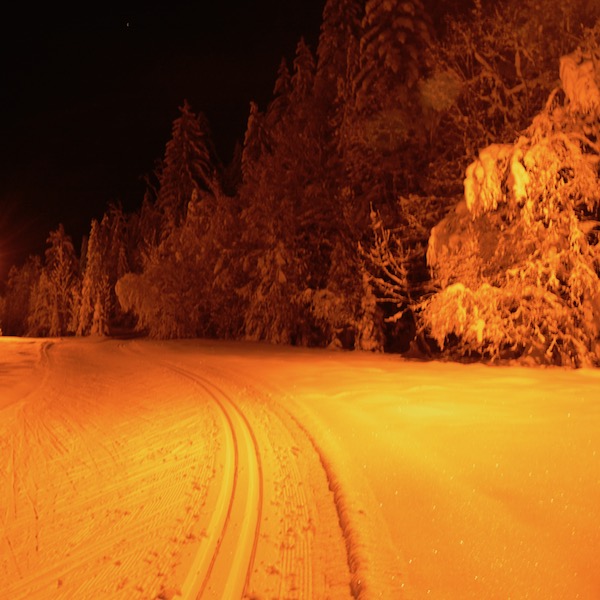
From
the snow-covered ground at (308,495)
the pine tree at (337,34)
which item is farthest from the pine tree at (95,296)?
the snow-covered ground at (308,495)

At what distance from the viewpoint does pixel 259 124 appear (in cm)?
3862

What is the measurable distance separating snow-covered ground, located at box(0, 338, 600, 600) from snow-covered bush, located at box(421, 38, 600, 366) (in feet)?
9.91

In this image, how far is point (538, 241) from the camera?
12.1 metres

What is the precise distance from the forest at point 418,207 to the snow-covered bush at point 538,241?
0.13 ft

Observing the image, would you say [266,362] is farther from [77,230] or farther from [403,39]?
[77,230]

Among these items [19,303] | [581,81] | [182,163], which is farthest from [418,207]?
[19,303]

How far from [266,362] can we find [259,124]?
1071 inches

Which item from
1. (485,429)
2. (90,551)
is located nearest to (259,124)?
(485,429)

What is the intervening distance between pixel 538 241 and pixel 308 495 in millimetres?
9732

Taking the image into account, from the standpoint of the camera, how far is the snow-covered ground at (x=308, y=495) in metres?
3.29

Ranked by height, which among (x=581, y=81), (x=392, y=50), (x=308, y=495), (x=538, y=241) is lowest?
(x=308, y=495)

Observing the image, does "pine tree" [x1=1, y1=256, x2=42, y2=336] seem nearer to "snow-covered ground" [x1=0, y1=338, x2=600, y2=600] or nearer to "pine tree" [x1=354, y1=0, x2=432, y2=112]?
"pine tree" [x1=354, y1=0, x2=432, y2=112]

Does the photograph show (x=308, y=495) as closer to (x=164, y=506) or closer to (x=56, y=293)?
(x=164, y=506)

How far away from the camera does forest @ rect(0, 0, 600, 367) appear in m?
11.9
